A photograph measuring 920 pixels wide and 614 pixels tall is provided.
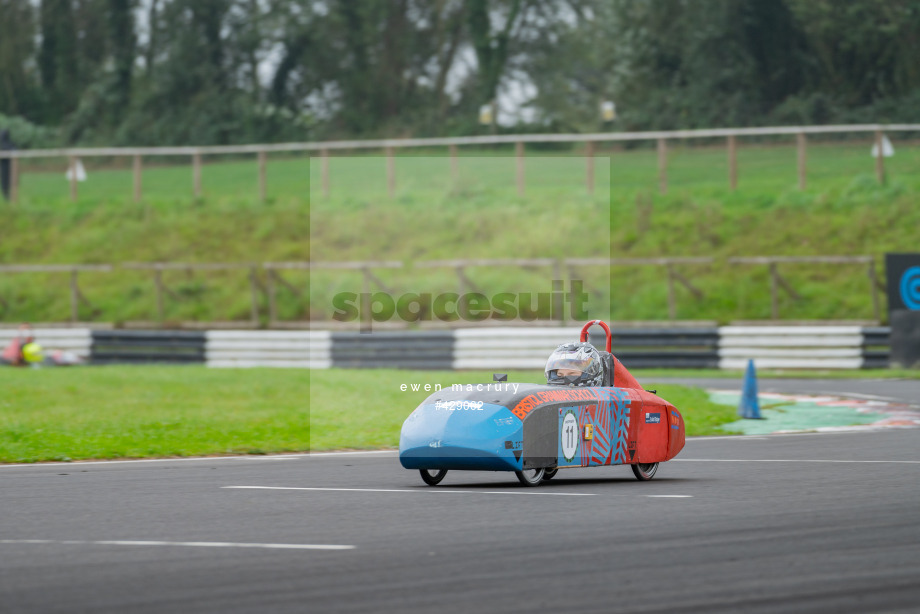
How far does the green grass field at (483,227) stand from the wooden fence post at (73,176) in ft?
1.27

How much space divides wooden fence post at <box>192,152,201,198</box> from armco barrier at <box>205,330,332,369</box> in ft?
33.5

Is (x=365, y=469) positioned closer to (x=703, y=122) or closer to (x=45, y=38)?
(x=703, y=122)

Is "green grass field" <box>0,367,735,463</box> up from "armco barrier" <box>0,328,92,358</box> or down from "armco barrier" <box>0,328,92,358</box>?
down

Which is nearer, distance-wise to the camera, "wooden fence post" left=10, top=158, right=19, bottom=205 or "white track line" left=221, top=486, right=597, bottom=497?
"white track line" left=221, top=486, right=597, bottom=497

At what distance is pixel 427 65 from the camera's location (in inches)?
1885

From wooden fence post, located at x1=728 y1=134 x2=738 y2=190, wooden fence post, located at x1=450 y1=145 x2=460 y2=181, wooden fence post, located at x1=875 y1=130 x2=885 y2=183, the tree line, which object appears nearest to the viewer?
wooden fence post, located at x1=875 y1=130 x2=885 y2=183

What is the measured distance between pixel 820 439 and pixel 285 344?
47.2ft

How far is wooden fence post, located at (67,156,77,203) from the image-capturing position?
3719cm

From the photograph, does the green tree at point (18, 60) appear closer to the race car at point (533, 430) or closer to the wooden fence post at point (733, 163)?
the wooden fence post at point (733, 163)

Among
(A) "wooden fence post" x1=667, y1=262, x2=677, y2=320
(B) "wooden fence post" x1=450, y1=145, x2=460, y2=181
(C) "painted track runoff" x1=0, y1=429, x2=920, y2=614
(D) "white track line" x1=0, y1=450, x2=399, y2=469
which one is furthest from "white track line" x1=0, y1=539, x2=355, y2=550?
(B) "wooden fence post" x1=450, y1=145, x2=460, y2=181

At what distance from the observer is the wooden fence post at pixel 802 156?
1214 inches

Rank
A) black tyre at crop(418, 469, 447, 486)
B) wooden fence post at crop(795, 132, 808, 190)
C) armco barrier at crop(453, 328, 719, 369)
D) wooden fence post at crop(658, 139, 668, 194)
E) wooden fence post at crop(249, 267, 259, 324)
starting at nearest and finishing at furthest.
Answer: black tyre at crop(418, 469, 447, 486) → armco barrier at crop(453, 328, 719, 369) → wooden fence post at crop(249, 267, 259, 324) → wooden fence post at crop(795, 132, 808, 190) → wooden fence post at crop(658, 139, 668, 194)

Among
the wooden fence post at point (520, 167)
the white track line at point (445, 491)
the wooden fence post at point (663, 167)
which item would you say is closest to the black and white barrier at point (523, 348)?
the wooden fence post at point (663, 167)

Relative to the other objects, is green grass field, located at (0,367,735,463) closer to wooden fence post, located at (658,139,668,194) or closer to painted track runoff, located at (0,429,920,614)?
painted track runoff, located at (0,429,920,614)
